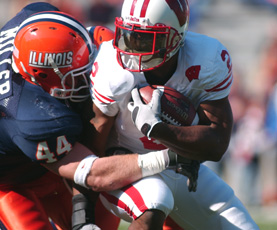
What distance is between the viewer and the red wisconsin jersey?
3.10m

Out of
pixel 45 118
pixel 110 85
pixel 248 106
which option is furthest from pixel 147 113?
pixel 248 106

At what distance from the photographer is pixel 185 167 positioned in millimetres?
3125

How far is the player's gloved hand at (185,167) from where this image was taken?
311 centimetres

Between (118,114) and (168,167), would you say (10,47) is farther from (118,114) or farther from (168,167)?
(168,167)

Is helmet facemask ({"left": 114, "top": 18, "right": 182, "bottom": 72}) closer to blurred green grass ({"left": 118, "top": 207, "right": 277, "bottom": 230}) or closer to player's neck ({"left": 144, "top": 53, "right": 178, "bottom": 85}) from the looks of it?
player's neck ({"left": 144, "top": 53, "right": 178, "bottom": 85})

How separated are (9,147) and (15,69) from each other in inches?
17.0

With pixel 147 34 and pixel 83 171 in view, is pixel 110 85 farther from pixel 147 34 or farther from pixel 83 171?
pixel 83 171

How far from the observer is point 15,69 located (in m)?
3.30

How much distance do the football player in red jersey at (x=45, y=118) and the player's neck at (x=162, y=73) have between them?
0.35 meters

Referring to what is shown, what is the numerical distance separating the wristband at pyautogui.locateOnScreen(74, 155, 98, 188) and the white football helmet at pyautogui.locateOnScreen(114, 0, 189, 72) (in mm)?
530

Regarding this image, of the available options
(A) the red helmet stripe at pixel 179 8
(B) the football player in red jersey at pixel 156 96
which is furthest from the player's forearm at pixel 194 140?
(A) the red helmet stripe at pixel 179 8

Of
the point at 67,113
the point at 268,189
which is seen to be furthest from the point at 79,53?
the point at 268,189

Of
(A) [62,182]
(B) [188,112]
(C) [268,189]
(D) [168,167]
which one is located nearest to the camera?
(B) [188,112]

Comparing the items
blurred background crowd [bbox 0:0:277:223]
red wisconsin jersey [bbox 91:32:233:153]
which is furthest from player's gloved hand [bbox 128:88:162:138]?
blurred background crowd [bbox 0:0:277:223]
